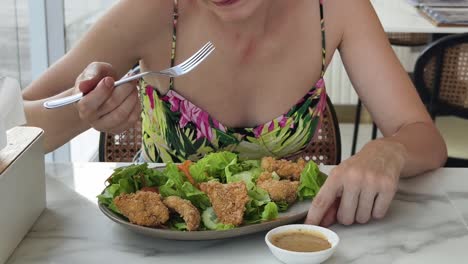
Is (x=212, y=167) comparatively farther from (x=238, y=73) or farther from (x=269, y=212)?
(x=238, y=73)

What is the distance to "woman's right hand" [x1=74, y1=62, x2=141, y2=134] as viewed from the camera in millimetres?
1119

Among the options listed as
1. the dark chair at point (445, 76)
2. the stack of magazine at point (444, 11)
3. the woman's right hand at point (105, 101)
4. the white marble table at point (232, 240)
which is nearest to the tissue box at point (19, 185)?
the white marble table at point (232, 240)

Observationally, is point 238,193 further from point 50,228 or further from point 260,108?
point 260,108

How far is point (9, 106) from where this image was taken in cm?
94

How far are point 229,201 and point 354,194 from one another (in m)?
0.18

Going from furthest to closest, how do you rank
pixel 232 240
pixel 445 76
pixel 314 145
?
pixel 445 76, pixel 314 145, pixel 232 240

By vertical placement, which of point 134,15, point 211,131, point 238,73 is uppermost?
point 134,15

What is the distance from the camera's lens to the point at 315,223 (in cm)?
99

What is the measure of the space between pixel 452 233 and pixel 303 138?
0.52 meters

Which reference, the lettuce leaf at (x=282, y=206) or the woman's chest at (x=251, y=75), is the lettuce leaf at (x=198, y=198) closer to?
the lettuce leaf at (x=282, y=206)

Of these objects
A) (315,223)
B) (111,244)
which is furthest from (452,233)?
(111,244)

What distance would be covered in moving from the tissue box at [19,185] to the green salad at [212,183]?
0.31ft

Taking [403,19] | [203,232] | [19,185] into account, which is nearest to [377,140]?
[203,232]

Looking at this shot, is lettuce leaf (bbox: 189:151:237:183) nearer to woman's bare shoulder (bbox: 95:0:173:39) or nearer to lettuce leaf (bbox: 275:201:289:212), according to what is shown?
lettuce leaf (bbox: 275:201:289:212)
